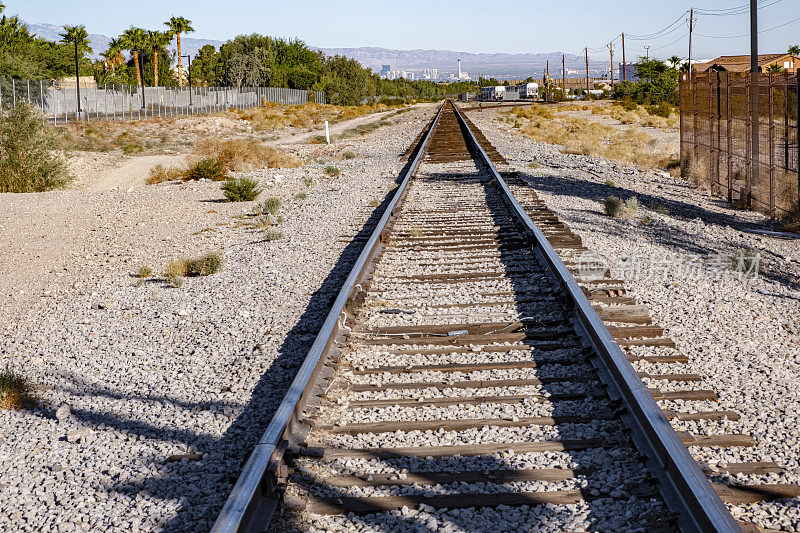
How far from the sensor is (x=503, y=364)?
18.8 feet

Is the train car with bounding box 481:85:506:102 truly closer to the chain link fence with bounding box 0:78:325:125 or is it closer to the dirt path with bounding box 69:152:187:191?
the chain link fence with bounding box 0:78:325:125

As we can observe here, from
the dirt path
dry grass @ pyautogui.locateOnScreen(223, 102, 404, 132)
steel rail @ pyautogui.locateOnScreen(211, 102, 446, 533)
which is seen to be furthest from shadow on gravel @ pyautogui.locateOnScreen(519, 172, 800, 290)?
dry grass @ pyautogui.locateOnScreen(223, 102, 404, 132)

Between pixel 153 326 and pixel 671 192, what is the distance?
12.8 metres

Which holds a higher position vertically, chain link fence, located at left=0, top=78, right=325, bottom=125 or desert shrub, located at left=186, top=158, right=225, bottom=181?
chain link fence, located at left=0, top=78, right=325, bottom=125

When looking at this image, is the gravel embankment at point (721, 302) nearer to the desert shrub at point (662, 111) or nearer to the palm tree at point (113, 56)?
the desert shrub at point (662, 111)

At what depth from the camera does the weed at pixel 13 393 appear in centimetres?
559

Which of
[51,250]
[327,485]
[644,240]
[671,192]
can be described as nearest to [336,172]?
[671,192]

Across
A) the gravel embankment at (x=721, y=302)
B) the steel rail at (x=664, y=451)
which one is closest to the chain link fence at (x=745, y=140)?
the gravel embankment at (x=721, y=302)

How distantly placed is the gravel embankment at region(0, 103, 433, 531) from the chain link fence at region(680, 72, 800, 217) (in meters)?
6.97

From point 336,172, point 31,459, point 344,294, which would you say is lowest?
point 31,459

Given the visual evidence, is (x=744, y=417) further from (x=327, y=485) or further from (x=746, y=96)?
(x=746, y=96)

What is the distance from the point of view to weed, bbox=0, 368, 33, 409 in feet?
18.4

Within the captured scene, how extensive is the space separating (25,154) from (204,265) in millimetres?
13839

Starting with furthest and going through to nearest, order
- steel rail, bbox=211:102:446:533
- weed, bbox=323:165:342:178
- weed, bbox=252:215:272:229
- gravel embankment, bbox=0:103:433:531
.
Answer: weed, bbox=323:165:342:178 → weed, bbox=252:215:272:229 → gravel embankment, bbox=0:103:433:531 → steel rail, bbox=211:102:446:533
